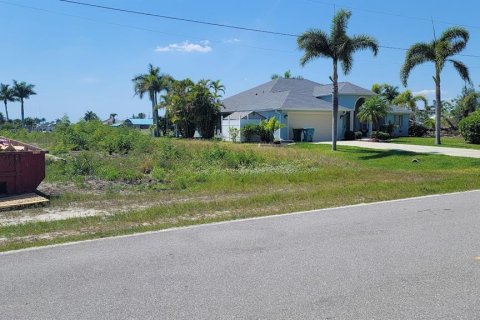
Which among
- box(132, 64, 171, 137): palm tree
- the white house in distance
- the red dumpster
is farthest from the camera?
box(132, 64, 171, 137): palm tree

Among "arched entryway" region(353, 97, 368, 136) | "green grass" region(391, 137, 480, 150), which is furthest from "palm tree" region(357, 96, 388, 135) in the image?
"arched entryway" region(353, 97, 368, 136)

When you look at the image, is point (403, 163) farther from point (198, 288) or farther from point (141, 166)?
point (198, 288)

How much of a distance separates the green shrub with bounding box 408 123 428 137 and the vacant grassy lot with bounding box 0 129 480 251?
2591cm

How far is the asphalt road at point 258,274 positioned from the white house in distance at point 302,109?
2939cm

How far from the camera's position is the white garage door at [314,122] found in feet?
121

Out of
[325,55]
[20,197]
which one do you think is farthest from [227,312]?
[325,55]

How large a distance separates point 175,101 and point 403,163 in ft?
88.6

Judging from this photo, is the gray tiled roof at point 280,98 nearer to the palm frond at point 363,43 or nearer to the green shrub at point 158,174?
the palm frond at point 363,43

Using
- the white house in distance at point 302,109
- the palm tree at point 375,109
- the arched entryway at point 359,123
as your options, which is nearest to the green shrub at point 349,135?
the white house in distance at point 302,109

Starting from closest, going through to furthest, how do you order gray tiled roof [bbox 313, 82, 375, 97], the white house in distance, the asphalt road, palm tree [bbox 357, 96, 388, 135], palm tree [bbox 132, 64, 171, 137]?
the asphalt road, palm tree [bbox 357, 96, 388, 135], the white house in distance, gray tiled roof [bbox 313, 82, 375, 97], palm tree [bbox 132, 64, 171, 137]

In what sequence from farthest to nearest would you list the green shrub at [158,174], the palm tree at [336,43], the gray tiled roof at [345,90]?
the gray tiled roof at [345,90]
the palm tree at [336,43]
the green shrub at [158,174]

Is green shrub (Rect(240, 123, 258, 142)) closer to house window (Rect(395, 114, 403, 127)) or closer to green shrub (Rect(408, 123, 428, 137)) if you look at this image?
house window (Rect(395, 114, 403, 127))

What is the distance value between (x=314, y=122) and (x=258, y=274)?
111ft

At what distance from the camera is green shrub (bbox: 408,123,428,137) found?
45531 millimetres
